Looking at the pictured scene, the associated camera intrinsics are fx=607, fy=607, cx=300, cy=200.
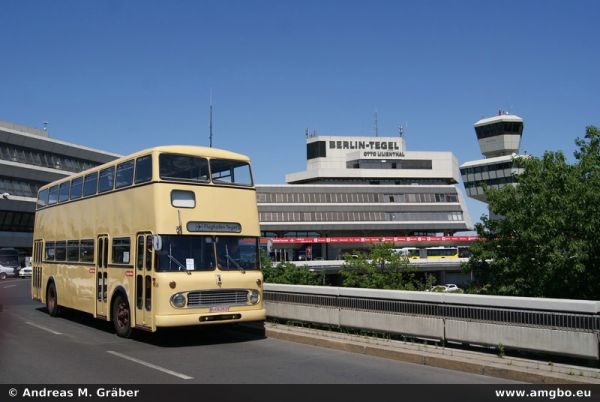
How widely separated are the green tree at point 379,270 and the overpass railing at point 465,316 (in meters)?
3.55

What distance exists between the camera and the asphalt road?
9.45 m

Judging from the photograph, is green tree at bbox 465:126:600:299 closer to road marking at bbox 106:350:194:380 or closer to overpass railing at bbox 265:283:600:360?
overpass railing at bbox 265:283:600:360

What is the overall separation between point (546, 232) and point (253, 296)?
9.01m

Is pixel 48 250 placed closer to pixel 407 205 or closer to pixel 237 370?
pixel 237 370

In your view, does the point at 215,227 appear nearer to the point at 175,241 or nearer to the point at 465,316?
the point at 175,241

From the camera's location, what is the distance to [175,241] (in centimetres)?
1313

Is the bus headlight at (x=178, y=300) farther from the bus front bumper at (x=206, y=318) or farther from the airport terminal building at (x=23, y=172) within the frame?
the airport terminal building at (x=23, y=172)

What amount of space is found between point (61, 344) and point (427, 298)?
8064 millimetres

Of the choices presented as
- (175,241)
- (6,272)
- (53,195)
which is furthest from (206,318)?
(6,272)

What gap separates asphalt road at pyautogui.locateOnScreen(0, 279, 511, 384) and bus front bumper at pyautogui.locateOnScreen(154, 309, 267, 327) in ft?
1.82

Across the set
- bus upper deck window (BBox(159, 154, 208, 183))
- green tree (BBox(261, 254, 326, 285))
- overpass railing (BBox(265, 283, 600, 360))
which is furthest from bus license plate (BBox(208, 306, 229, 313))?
green tree (BBox(261, 254, 326, 285))

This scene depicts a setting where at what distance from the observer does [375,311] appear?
1261cm

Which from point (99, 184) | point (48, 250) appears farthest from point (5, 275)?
point (99, 184)

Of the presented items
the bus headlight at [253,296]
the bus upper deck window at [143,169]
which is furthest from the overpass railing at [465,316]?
the bus upper deck window at [143,169]
